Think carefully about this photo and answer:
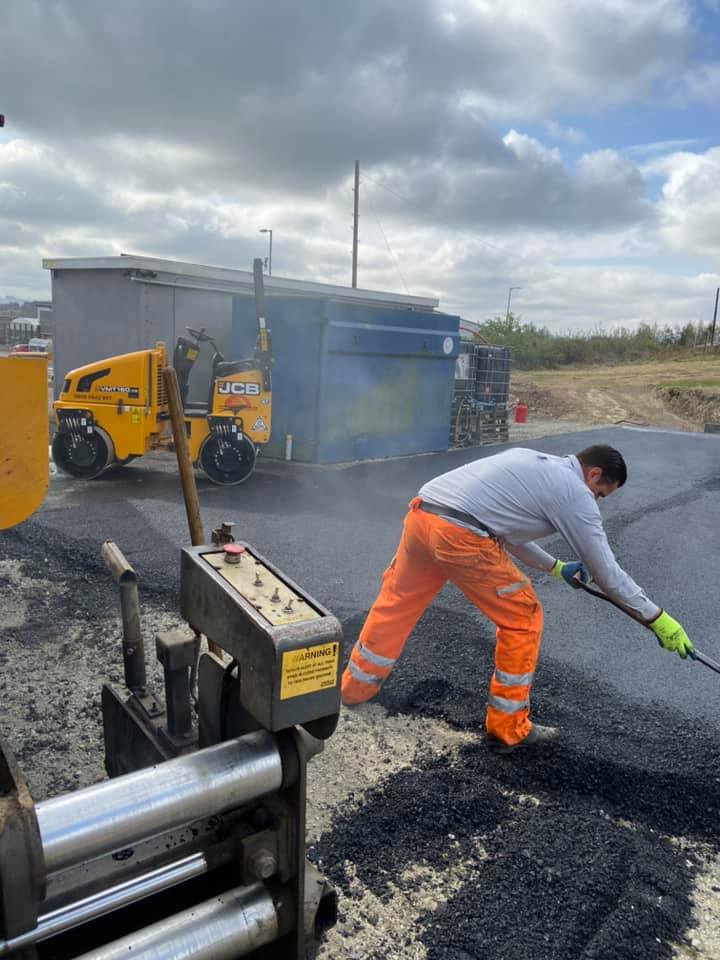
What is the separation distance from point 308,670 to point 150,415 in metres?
6.96

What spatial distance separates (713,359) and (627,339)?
5.45 metres

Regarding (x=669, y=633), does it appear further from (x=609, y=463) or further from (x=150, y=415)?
(x=150, y=415)

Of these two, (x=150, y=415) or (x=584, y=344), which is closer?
(x=150, y=415)

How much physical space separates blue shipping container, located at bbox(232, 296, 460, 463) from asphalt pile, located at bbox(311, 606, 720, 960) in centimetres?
665

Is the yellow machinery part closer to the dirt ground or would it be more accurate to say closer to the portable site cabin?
the portable site cabin

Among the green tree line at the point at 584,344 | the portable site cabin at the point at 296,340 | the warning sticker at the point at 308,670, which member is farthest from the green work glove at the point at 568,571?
the green tree line at the point at 584,344

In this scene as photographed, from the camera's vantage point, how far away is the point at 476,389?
A: 534 inches

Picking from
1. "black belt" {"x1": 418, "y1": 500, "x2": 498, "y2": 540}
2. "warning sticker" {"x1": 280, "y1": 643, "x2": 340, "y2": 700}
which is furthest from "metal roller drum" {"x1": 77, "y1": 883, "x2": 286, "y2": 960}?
"black belt" {"x1": 418, "y1": 500, "x2": 498, "y2": 540}

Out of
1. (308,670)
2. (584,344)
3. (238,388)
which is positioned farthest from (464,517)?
(584,344)

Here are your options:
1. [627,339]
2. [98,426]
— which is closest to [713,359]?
[627,339]

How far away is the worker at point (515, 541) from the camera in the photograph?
9.85ft

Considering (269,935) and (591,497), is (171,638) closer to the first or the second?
(269,935)

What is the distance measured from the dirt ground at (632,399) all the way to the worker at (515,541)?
660 inches

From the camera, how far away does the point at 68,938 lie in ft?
4.75
